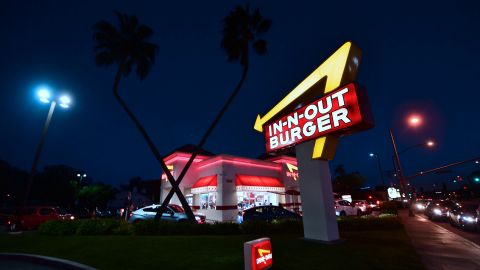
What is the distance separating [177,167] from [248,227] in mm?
14370

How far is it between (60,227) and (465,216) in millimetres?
21651

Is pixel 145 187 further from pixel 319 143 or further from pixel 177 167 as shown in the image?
pixel 319 143

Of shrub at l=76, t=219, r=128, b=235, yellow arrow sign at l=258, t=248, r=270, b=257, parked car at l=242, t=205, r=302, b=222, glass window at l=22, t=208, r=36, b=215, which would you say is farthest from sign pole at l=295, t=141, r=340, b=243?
glass window at l=22, t=208, r=36, b=215

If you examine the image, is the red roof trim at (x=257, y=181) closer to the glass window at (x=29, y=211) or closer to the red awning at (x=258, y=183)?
the red awning at (x=258, y=183)

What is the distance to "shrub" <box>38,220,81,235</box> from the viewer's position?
12438mm

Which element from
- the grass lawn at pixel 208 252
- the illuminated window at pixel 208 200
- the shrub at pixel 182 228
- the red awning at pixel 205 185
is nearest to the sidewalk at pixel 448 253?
the grass lawn at pixel 208 252

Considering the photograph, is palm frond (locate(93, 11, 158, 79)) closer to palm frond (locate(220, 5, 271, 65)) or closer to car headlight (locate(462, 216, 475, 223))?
palm frond (locate(220, 5, 271, 65))

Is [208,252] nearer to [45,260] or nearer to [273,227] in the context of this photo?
[45,260]

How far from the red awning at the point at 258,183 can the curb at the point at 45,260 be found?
1542 cm

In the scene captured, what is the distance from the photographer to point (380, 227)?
44.0 feet

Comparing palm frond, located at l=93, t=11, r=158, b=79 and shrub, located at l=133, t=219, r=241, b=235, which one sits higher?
palm frond, located at l=93, t=11, r=158, b=79

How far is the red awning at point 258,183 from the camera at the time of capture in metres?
22.6

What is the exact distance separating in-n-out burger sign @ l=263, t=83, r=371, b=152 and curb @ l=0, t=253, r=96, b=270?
27.0 ft

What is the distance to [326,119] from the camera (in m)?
9.42
